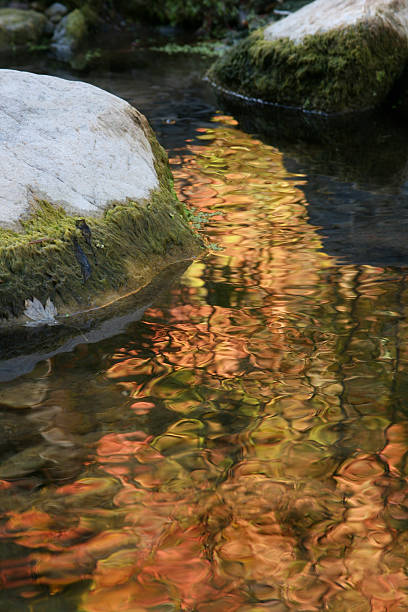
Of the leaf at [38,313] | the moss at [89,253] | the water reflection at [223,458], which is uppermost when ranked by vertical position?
the moss at [89,253]

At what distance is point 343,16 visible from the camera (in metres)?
8.00

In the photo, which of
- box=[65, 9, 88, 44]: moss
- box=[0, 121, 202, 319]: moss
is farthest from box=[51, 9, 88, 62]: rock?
box=[0, 121, 202, 319]: moss

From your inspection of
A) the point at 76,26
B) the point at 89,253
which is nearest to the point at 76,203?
the point at 89,253

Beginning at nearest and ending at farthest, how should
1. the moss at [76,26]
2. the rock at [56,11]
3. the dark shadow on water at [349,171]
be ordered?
the dark shadow on water at [349,171] < the moss at [76,26] < the rock at [56,11]

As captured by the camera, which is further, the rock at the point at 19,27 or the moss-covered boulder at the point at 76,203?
the rock at the point at 19,27

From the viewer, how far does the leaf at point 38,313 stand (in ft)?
11.4

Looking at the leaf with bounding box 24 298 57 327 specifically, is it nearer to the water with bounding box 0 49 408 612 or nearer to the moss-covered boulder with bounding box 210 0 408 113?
the water with bounding box 0 49 408 612

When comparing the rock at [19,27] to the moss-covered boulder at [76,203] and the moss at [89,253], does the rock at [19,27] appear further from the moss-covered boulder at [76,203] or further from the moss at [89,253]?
the moss at [89,253]

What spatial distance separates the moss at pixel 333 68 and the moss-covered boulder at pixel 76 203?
4.08m

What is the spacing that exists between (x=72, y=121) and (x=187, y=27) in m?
11.0

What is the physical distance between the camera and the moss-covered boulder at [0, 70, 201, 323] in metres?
3.53

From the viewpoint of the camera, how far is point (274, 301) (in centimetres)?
375

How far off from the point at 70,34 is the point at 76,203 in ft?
34.3

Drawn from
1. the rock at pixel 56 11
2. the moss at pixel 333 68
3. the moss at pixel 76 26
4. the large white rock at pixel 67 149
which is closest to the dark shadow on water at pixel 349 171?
the moss at pixel 333 68
